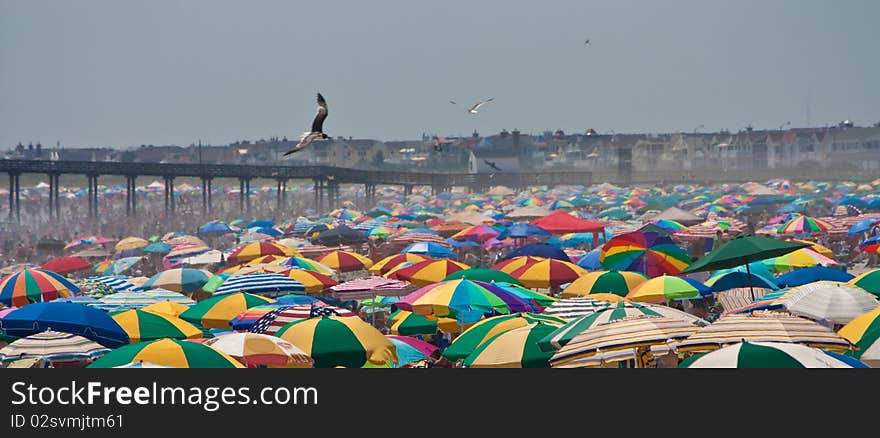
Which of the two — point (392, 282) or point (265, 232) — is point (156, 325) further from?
point (265, 232)

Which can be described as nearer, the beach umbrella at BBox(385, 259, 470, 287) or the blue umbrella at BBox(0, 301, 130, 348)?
the blue umbrella at BBox(0, 301, 130, 348)

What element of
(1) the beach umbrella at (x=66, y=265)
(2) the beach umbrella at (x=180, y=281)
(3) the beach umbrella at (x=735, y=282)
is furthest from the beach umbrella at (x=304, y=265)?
(1) the beach umbrella at (x=66, y=265)

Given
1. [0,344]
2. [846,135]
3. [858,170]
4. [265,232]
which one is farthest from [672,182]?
[0,344]

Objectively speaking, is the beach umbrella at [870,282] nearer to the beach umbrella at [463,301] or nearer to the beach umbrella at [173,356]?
the beach umbrella at [463,301]

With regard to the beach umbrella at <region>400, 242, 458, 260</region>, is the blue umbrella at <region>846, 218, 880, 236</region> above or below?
above

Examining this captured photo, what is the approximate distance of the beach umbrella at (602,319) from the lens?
13.0 meters

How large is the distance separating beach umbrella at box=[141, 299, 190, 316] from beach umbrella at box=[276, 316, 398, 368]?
405cm

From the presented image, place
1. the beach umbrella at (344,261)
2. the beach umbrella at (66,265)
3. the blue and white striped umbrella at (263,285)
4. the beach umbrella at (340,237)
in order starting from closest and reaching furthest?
the blue and white striped umbrella at (263,285) → the beach umbrella at (344,261) → the beach umbrella at (66,265) → the beach umbrella at (340,237)

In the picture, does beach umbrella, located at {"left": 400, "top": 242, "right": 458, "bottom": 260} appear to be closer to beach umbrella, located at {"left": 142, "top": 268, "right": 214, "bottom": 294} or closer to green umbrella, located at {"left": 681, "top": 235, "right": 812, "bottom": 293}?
beach umbrella, located at {"left": 142, "top": 268, "right": 214, "bottom": 294}

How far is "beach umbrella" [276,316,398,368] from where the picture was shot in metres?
13.6

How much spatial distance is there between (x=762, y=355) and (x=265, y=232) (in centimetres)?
3224

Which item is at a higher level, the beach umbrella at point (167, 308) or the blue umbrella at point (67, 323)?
the blue umbrella at point (67, 323)

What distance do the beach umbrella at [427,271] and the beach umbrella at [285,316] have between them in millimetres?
5518

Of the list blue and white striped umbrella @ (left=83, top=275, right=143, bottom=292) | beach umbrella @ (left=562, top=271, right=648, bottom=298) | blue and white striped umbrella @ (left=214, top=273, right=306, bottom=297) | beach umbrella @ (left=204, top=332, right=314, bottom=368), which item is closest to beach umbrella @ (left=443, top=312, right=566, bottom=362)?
beach umbrella @ (left=204, top=332, right=314, bottom=368)
